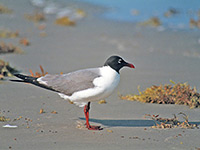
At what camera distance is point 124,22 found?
66.9ft

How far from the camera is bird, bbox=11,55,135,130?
19.6ft

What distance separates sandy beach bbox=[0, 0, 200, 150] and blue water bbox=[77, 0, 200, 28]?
2.35m

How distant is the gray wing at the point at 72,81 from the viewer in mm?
6117

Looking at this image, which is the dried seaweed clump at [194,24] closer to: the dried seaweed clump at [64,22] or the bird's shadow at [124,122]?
the dried seaweed clump at [64,22]

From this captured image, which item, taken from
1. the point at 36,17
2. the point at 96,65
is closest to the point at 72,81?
the point at 96,65

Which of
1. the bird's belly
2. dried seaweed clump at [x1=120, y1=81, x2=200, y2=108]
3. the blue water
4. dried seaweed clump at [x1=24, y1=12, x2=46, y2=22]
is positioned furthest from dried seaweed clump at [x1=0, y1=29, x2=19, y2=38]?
the bird's belly

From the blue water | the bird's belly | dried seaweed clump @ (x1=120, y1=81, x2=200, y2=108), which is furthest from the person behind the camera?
the blue water

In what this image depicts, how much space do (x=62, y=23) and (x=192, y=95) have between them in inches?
447

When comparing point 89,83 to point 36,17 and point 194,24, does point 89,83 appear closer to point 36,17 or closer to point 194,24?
point 36,17

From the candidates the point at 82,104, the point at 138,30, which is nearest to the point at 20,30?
the point at 138,30

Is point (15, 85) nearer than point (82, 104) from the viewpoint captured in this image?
No

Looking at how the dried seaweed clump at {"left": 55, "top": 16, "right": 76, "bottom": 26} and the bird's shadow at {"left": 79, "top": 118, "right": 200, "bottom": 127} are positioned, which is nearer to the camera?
the bird's shadow at {"left": 79, "top": 118, "right": 200, "bottom": 127}

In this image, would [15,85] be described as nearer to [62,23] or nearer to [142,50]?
[142,50]

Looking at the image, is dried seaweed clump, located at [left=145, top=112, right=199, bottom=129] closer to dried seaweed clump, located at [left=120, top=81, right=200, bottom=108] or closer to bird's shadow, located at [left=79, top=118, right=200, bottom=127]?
bird's shadow, located at [left=79, top=118, right=200, bottom=127]
